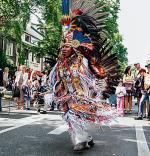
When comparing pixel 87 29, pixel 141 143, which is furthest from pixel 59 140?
pixel 87 29

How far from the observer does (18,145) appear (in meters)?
7.71

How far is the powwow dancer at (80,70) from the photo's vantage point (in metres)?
7.36

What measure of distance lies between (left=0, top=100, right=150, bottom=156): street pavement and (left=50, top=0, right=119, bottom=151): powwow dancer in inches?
13.7

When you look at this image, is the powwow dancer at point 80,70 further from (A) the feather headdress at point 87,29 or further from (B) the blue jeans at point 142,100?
(B) the blue jeans at point 142,100

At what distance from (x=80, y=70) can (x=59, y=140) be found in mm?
1664

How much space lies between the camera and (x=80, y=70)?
7500 millimetres

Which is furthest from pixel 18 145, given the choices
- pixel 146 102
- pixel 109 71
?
pixel 146 102

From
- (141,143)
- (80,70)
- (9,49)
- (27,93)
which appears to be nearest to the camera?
(80,70)

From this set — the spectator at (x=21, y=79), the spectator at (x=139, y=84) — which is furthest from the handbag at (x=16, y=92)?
the spectator at (x=139, y=84)

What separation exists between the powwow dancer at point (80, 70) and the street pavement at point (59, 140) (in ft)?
1.14

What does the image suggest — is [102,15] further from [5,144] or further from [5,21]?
[5,21]

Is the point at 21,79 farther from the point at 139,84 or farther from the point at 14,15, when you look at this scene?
the point at 14,15

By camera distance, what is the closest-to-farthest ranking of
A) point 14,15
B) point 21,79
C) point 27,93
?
point 21,79, point 27,93, point 14,15

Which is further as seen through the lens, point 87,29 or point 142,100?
point 142,100
